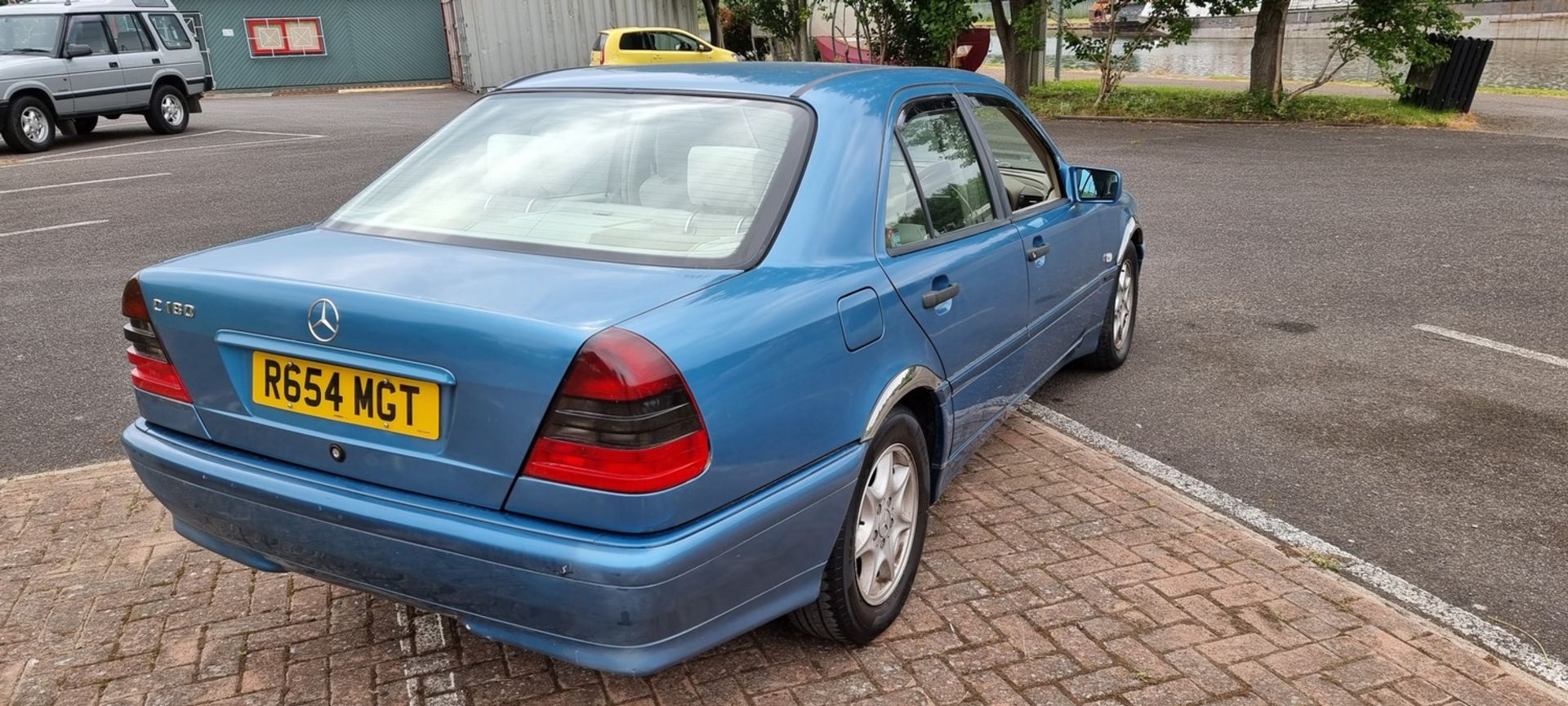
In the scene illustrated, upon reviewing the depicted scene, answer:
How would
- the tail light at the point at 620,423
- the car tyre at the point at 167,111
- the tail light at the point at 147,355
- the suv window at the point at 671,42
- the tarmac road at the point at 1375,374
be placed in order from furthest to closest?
the suv window at the point at 671,42
the car tyre at the point at 167,111
the tarmac road at the point at 1375,374
the tail light at the point at 147,355
the tail light at the point at 620,423

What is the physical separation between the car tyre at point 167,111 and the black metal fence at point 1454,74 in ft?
61.9

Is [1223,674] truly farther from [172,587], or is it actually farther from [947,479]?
[172,587]

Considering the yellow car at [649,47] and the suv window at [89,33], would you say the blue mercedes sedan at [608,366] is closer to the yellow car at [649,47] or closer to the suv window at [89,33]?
the suv window at [89,33]

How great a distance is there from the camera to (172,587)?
11.5 ft

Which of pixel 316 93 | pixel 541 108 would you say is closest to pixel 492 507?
pixel 541 108

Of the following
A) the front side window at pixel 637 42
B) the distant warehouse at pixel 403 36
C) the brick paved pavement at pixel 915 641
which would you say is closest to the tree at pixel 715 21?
the distant warehouse at pixel 403 36

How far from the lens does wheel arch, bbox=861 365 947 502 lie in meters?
2.92

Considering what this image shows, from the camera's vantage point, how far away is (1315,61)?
108 feet

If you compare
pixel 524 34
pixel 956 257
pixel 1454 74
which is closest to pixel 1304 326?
pixel 956 257

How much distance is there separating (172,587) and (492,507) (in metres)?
1.70

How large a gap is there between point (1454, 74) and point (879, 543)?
16.4m

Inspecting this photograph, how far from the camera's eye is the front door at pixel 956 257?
3.25 metres

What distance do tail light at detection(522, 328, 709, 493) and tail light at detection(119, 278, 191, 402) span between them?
1.06 m

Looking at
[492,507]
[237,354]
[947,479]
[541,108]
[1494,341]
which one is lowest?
[1494,341]
